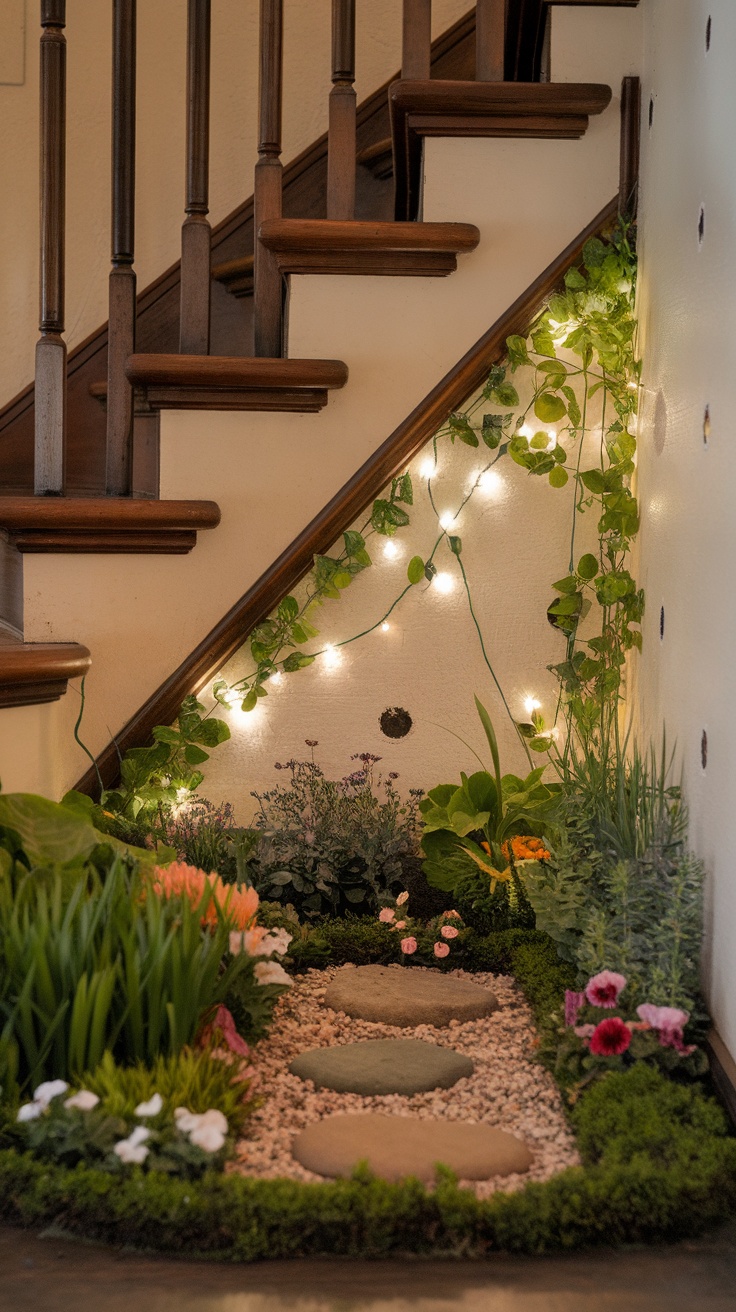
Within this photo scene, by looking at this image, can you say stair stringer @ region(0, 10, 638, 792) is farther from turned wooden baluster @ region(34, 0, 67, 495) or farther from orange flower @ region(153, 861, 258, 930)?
orange flower @ region(153, 861, 258, 930)

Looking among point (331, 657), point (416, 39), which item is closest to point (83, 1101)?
point (331, 657)

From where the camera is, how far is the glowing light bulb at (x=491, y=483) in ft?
7.31

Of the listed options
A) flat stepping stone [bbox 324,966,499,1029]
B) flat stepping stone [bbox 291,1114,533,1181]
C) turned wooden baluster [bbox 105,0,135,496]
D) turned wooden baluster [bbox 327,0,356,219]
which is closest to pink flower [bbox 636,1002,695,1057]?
flat stepping stone [bbox 291,1114,533,1181]

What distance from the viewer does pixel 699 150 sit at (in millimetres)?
1647

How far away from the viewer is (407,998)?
1639 mm

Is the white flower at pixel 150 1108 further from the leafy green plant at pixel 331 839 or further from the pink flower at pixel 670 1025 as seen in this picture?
the leafy green plant at pixel 331 839

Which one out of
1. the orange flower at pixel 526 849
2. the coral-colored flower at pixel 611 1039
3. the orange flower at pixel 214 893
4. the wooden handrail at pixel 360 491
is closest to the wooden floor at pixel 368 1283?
the coral-colored flower at pixel 611 1039

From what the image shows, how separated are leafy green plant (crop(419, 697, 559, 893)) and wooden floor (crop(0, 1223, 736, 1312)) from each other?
0.96 metres

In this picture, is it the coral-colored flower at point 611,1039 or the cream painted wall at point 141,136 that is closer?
the coral-colored flower at point 611,1039

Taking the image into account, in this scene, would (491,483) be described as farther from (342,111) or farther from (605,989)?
(605,989)

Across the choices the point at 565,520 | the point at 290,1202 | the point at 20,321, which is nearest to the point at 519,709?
the point at 565,520

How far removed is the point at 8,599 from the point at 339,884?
0.86 m

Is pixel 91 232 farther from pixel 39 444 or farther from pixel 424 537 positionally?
pixel 424 537

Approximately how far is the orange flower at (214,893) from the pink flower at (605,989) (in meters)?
0.47
